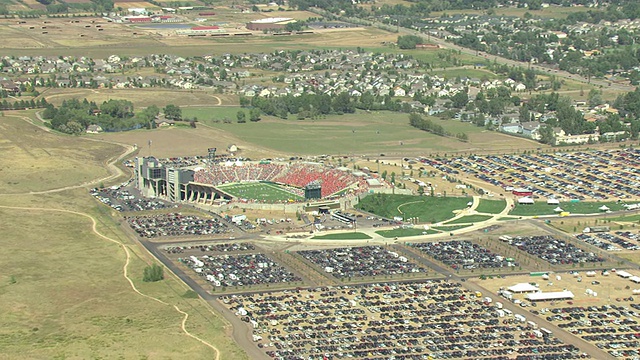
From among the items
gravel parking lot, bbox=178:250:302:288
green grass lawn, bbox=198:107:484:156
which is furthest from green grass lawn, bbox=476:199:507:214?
green grass lawn, bbox=198:107:484:156

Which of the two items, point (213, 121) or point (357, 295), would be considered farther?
point (213, 121)

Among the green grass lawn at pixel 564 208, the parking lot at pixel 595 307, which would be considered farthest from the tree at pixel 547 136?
the parking lot at pixel 595 307

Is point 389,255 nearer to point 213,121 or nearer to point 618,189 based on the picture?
point 618,189

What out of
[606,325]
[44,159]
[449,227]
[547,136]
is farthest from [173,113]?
[606,325]

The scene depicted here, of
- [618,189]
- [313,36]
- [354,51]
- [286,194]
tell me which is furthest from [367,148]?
[313,36]

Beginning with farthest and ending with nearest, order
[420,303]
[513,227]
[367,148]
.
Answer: [367,148] < [513,227] < [420,303]

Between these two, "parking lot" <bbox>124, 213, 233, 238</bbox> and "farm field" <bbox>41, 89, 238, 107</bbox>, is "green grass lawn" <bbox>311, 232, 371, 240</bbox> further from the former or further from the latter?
"farm field" <bbox>41, 89, 238, 107</bbox>

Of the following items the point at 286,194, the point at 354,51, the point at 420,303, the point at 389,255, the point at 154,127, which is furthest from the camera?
the point at 354,51
